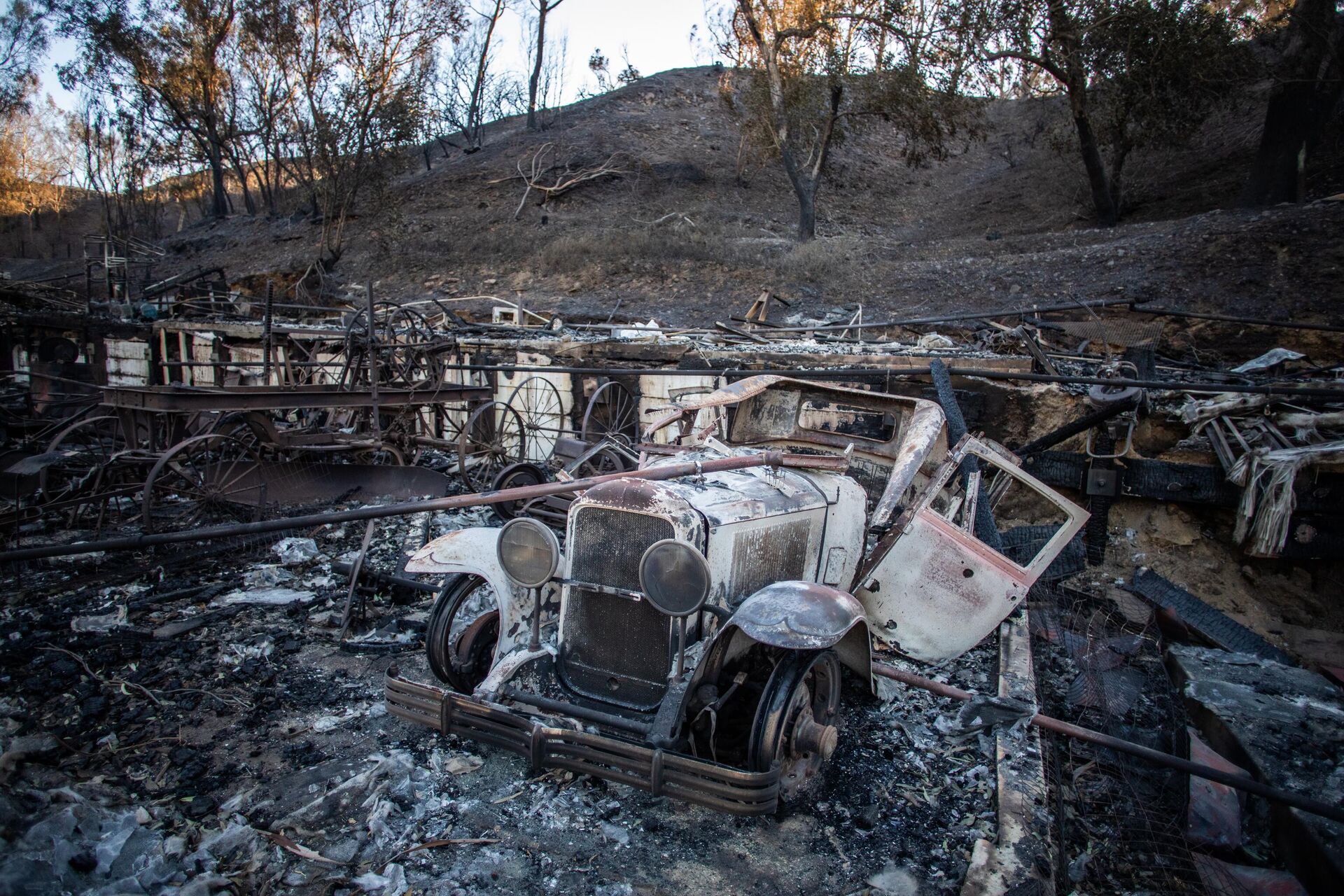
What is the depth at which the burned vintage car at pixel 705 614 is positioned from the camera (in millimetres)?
3098

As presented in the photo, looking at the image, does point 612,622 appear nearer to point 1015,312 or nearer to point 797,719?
point 797,719

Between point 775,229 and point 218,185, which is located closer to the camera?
point 775,229

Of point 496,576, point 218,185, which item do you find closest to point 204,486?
point 496,576

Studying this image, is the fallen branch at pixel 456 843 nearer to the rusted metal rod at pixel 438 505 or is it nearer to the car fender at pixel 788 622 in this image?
the car fender at pixel 788 622

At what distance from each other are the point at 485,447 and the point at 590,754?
663cm

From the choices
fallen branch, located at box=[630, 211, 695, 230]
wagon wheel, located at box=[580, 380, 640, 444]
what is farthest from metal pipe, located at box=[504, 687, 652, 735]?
fallen branch, located at box=[630, 211, 695, 230]

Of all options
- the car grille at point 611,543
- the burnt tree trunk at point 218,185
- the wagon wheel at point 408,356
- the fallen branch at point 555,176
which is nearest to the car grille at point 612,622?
the car grille at point 611,543

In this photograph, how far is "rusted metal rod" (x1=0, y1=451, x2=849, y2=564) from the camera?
2623 mm

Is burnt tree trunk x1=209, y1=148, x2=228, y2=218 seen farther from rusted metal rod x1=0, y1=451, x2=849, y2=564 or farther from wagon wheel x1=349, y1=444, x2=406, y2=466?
rusted metal rod x1=0, y1=451, x2=849, y2=564

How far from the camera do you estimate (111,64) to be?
25281mm

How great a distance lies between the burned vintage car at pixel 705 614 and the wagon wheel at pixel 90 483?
4.42 metres

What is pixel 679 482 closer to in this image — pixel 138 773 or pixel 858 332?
pixel 138 773

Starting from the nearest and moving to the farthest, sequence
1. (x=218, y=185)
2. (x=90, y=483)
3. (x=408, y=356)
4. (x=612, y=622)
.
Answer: (x=612, y=622), (x=90, y=483), (x=408, y=356), (x=218, y=185)

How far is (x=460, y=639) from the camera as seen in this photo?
4133mm
